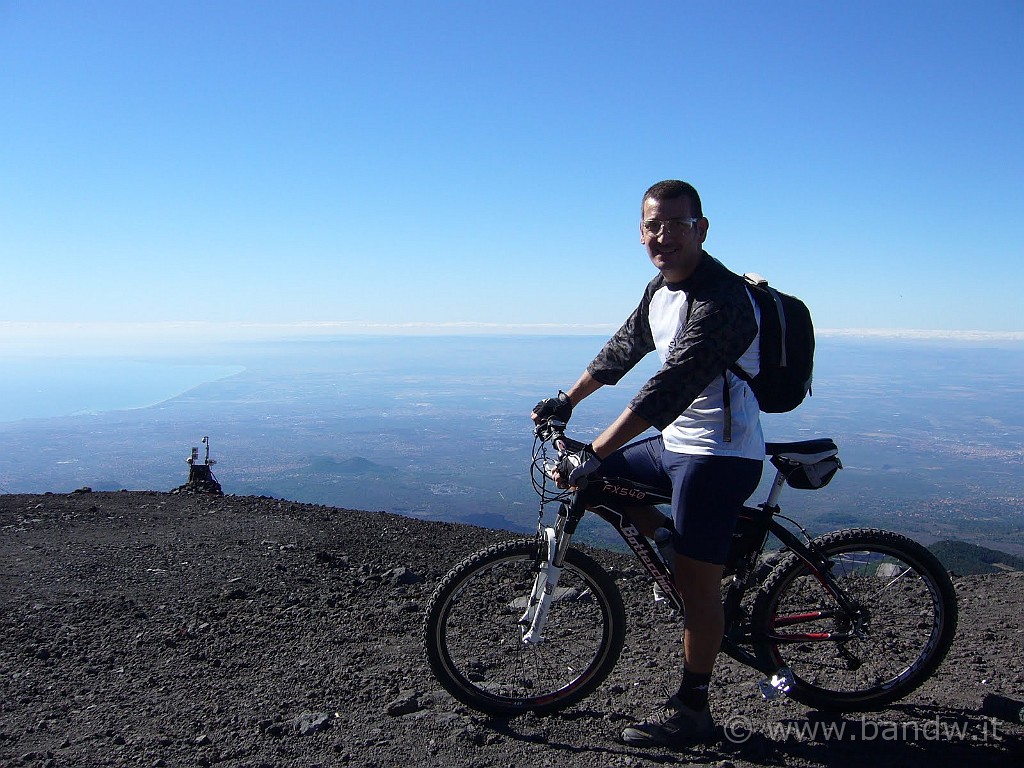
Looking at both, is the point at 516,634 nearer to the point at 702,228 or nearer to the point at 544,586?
the point at 544,586

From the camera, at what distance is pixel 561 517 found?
3264mm

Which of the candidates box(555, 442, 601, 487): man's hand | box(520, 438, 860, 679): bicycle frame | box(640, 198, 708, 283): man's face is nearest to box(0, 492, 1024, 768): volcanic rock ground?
box(520, 438, 860, 679): bicycle frame

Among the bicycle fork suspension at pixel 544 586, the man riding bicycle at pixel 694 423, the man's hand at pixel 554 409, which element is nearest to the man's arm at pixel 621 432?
the man riding bicycle at pixel 694 423

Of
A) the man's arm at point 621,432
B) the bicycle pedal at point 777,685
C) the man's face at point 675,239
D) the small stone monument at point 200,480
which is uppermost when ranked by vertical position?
the man's face at point 675,239

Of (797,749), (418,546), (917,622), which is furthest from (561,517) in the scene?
(418,546)

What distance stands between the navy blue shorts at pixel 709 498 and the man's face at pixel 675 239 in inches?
33.6

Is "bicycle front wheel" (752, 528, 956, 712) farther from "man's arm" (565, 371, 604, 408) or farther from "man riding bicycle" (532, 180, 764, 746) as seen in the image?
"man's arm" (565, 371, 604, 408)

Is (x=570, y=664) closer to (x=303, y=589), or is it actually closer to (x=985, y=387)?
(x=303, y=589)

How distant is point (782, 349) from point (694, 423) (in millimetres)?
492

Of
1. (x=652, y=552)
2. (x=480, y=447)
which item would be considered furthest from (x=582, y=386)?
(x=480, y=447)

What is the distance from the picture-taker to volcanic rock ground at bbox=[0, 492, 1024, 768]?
9.86 ft

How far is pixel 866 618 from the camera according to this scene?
3.45 m

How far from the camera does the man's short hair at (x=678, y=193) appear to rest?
9.70 feet

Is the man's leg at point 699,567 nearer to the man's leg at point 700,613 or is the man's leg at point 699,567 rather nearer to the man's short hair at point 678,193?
the man's leg at point 700,613
